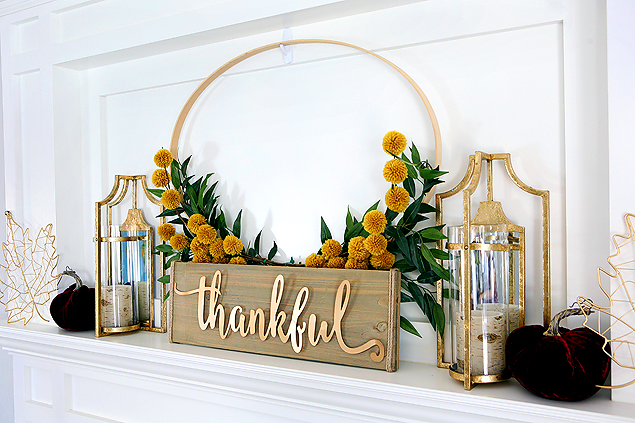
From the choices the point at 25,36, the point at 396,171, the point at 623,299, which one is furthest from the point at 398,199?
the point at 25,36

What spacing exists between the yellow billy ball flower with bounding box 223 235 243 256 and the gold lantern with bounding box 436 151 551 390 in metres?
0.50

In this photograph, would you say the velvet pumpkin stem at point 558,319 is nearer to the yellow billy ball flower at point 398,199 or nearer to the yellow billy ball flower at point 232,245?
the yellow billy ball flower at point 398,199

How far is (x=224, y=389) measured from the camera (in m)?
1.11

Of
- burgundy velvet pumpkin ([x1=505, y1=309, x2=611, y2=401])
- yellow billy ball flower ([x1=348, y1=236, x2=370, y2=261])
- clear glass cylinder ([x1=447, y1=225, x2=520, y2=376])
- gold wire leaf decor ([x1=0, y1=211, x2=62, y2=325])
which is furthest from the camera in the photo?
gold wire leaf decor ([x1=0, y1=211, x2=62, y2=325])

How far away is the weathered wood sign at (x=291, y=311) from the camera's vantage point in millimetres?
976

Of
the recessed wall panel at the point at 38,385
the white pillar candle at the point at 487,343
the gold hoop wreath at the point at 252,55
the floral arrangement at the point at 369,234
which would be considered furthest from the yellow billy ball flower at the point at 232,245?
the recessed wall panel at the point at 38,385

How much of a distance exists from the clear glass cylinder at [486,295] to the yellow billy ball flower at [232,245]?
0.51m

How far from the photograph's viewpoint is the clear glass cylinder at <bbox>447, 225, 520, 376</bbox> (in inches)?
34.6

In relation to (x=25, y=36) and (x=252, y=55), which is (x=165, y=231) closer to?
(x=252, y=55)

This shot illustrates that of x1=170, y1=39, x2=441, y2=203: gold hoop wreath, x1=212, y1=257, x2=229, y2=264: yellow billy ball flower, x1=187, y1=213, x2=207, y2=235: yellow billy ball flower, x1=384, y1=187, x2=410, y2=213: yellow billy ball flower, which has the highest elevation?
x1=170, y1=39, x2=441, y2=203: gold hoop wreath

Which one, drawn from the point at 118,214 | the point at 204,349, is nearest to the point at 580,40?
the point at 204,349

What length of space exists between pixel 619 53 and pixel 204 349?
1.06 meters

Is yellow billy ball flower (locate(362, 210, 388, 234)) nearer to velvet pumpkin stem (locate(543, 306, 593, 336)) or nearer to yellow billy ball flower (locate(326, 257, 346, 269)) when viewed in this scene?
yellow billy ball flower (locate(326, 257, 346, 269))

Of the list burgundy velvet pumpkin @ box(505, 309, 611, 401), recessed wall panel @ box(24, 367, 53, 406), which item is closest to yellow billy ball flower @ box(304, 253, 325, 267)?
burgundy velvet pumpkin @ box(505, 309, 611, 401)
